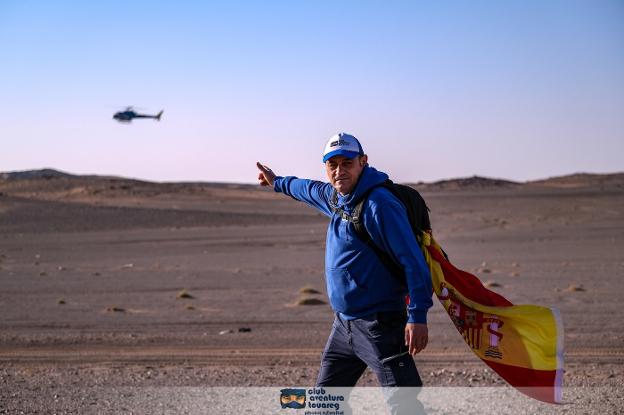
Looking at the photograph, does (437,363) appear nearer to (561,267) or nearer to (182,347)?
(182,347)

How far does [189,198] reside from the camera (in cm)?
9356

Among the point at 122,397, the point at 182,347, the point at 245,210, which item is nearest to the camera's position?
the point at 122,397

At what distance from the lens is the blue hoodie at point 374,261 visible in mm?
4887

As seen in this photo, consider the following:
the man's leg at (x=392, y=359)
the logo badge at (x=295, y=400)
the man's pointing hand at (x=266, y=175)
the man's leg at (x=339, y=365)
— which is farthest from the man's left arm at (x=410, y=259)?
the man's pointing hand at (x=266, y=175)

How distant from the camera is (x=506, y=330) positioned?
5.12 m

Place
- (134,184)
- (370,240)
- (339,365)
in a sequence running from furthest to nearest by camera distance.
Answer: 1. (134,184)
2. (339,365)
3. (370,240)

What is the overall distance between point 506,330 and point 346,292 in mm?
904

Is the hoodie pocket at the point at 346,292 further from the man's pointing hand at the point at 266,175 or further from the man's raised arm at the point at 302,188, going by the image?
the man's pointing hand at the point at 266,175

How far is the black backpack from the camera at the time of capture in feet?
16.6

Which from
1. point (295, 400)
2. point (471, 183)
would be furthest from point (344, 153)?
point (471, 183)

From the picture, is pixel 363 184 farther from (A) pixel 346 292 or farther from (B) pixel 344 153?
(A) pixel 346 292

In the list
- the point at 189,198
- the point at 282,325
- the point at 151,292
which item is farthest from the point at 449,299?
the point at 189,198

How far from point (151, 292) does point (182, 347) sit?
9.87 meters

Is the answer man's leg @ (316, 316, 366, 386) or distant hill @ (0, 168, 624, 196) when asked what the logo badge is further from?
distant hill @ (0, 168, 624, 196)
